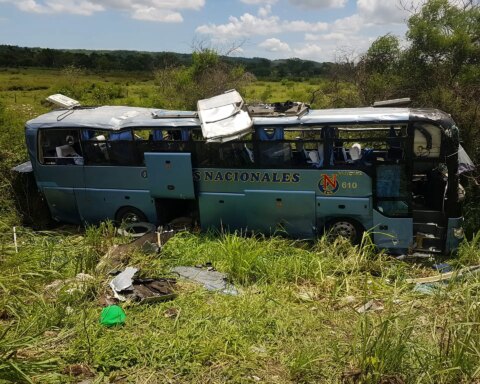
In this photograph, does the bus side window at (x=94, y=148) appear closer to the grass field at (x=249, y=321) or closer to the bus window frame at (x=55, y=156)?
the bus window frame at (x=55, y=156)

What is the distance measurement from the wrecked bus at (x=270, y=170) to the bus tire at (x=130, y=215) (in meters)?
0.03

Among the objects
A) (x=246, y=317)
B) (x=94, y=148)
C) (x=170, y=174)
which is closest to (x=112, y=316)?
(x=246, y=317)

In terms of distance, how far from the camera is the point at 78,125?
8.96m

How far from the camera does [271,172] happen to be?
800cm

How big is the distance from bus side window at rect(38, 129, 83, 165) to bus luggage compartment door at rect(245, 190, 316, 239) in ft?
12.6

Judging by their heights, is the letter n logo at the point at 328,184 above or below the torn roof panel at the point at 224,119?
below

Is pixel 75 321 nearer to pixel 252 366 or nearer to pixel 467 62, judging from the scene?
pixel 252 366

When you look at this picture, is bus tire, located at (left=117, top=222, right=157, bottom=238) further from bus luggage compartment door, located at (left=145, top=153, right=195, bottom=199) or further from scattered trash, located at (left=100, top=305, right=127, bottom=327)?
scattered trash, located at (left=100, top=305, right=127, bottom=327)

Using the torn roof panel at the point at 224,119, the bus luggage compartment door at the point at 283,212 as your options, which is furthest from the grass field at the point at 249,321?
the torn roof panel at the point at 224,119

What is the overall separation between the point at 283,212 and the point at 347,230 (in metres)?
1.20

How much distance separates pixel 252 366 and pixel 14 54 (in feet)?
355

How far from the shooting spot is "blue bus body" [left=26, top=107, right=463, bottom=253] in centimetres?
732

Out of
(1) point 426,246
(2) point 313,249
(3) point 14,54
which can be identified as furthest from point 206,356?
(3) point 14,54

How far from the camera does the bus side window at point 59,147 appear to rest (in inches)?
364
